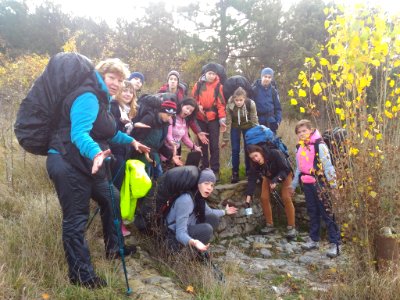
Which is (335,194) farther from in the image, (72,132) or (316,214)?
(72,132)

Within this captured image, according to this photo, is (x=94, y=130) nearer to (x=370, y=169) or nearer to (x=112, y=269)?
(x=112, y=269)

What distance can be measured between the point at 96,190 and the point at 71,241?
1.44 ft

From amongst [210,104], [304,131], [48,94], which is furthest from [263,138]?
[48,94]

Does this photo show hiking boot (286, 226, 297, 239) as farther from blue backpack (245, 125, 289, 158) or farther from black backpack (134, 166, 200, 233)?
black backpack (134, 166, 200, 233)

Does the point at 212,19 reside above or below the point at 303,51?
above

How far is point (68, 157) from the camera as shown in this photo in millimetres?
2443

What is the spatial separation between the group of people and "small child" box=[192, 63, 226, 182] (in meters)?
0.02

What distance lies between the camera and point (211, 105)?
5301 mm

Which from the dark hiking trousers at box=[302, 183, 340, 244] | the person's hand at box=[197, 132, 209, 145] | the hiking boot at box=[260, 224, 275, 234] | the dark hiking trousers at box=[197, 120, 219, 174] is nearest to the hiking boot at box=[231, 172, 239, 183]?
the dark hiking trousers at box=[197, 120, 219, 174]

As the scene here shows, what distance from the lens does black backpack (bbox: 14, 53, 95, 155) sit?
93.4 inches

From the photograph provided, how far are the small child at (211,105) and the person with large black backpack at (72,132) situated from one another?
9.16 feet

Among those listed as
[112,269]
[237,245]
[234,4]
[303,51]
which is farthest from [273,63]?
A: [112,269]

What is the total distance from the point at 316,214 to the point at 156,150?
7.62 ft

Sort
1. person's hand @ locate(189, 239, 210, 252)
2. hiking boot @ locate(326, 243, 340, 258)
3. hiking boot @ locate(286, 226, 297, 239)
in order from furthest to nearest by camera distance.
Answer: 1. hiking boot @ locate(286, 226, 297, 239)
2. hiking boot @ locate(326, 243, 340, 258)
3. person's hand @ locate(189, 239, 210, 252)
